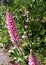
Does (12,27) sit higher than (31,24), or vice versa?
(12,27)

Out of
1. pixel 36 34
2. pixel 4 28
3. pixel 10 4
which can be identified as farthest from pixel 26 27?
pixel 10 4

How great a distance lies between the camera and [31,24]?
5215 millimetres

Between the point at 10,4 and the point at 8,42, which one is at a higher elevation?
the point at 10,4

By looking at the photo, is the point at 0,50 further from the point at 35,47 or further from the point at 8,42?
the point at 35,47

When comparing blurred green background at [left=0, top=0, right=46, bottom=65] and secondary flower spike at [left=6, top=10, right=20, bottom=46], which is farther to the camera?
blurred green background at [left=0, top=0, right=46, bottom=65]

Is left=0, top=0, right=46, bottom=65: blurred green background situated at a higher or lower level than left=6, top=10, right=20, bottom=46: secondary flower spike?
lower

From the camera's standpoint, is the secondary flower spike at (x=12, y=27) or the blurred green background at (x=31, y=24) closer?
the secondary flower spike at (x=12, y=27)

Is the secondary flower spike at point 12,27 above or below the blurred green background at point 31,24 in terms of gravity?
above

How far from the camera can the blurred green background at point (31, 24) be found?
16.3ft

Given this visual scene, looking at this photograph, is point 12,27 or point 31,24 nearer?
point 12,27

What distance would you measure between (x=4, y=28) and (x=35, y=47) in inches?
42.0

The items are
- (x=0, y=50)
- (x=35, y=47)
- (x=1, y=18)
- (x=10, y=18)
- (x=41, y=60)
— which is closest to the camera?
(x=10, y=18)

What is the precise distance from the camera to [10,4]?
238 inches

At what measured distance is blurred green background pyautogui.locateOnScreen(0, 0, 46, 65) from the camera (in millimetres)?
4961
